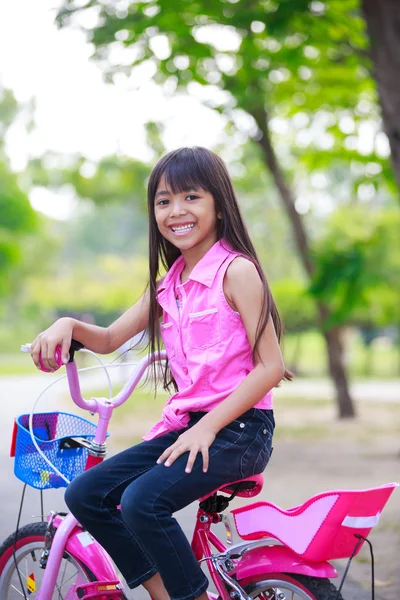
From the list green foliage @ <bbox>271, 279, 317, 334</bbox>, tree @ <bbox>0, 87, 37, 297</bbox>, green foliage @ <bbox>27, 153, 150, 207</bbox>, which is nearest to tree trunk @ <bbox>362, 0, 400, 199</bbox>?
green foliage @ <bbox>27, 153, 150, 207</bbox>

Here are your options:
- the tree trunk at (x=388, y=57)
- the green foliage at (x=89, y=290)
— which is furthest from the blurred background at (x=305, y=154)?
the green foliage at (x=89, y=290)

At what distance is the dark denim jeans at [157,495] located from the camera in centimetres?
234

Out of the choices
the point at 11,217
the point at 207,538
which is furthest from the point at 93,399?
the point at 11,217

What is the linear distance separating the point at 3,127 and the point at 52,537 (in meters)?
30.1

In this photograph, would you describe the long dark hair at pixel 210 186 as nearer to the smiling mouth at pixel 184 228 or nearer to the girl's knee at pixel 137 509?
the smiling mouth at pixel 184 228

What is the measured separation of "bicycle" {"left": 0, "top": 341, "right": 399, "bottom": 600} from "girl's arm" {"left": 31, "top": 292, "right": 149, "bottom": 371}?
3.4 inches

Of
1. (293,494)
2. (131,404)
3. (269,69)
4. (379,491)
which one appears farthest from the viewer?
(131,404)

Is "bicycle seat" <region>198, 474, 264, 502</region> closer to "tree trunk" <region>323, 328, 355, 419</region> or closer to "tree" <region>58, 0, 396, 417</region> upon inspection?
"tree" <region>58, 0, 396, 417</region>

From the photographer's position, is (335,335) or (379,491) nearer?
(379,491)

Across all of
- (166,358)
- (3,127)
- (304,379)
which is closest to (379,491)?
(166,358)

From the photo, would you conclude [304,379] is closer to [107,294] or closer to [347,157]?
[107,294]

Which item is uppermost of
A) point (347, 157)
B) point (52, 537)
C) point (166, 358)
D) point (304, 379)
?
point (347, 157)

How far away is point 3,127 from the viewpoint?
31.2 meters

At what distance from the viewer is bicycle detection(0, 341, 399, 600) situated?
2271 millimetres
